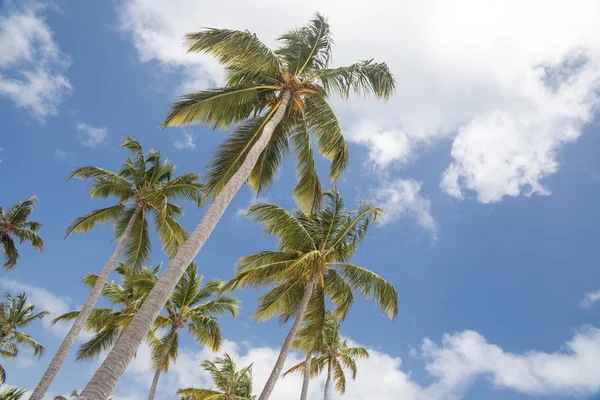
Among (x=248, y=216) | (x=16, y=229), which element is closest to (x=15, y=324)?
(x=16, y=229)

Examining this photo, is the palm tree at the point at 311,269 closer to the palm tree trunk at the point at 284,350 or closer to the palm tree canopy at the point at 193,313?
the palm tree trunk at the point at 284,350

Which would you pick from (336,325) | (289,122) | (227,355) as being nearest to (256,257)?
(289,122)

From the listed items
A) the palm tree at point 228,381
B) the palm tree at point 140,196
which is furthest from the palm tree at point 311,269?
the palm tree at point 228,381

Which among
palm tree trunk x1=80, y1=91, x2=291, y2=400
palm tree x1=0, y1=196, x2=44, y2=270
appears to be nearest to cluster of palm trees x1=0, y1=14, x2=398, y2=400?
palm tree trunk x1=80, y1=91, x2=291, y2=400

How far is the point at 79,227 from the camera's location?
18516 millimetres

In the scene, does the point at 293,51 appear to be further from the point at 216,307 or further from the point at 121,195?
the point at 216,307

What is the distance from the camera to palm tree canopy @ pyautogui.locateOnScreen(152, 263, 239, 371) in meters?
20.3

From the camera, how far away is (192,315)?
2030cm

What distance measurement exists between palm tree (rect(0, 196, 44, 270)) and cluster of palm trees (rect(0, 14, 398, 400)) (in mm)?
6605

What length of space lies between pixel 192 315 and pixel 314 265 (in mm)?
8725

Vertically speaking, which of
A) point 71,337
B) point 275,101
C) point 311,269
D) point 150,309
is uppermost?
point 275,101

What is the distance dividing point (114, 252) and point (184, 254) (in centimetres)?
1080

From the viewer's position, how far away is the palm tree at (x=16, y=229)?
24.6 metres

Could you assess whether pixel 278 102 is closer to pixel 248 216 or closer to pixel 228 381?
pixel 248 216
